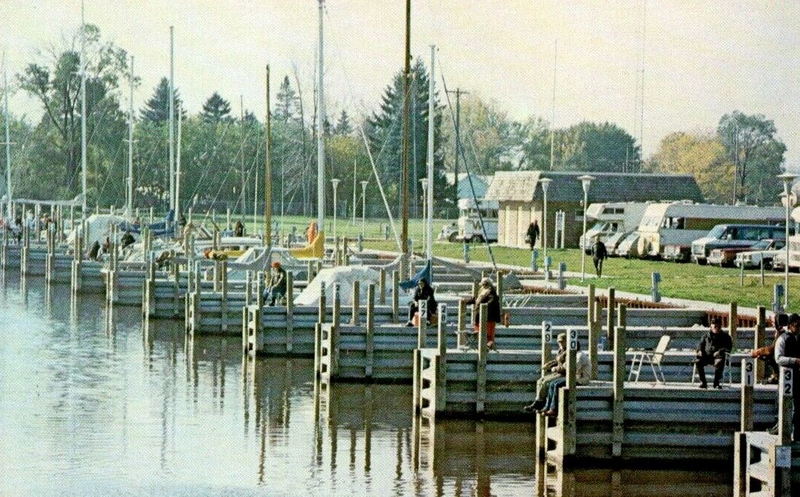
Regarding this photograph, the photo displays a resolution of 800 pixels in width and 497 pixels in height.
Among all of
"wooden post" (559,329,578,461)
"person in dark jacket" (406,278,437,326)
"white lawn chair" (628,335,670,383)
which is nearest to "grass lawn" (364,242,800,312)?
"person in dark jacket" (406,278,437,326)

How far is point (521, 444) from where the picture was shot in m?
35.6

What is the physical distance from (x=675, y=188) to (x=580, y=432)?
8157 centimetres

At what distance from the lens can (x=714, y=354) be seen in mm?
34094

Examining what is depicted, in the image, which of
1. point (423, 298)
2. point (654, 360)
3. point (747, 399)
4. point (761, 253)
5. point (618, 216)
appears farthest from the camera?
point (618, 216)

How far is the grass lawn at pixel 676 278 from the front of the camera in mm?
60250

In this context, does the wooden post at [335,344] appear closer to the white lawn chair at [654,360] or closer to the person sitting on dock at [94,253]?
the white lawn chair at [654,360]

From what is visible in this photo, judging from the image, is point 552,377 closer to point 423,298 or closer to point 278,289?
point 423,298

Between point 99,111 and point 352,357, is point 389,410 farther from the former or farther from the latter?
point 99,111

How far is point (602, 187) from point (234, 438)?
250ft

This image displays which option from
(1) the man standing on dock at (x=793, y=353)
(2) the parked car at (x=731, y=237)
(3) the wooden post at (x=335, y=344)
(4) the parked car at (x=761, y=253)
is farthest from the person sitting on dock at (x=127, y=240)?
(1) the man standing on dock at (x=793, y=353)

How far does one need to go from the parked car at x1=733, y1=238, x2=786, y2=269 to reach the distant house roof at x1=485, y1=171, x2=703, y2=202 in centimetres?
2381

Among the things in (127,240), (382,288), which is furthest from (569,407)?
(127,240)

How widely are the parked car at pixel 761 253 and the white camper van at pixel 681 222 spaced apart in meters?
7.02

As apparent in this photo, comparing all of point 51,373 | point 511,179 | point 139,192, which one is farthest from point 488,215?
point 51,373
